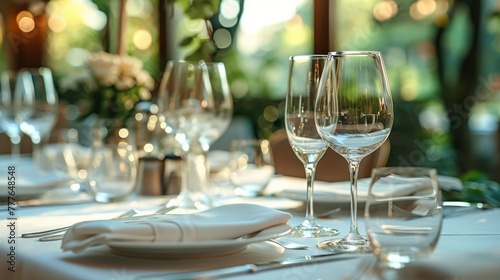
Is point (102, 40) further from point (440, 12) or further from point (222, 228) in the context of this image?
point (222, 228)

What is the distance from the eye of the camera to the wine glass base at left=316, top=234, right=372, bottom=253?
1.00m

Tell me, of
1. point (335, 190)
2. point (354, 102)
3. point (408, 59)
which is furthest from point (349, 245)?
point (408, 59)

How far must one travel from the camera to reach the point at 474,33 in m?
4.50

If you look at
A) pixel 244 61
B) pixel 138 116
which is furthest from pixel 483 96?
pixel 138 116

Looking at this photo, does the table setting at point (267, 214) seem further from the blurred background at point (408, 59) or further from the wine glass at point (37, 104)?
the blurred background at point (408, 59)

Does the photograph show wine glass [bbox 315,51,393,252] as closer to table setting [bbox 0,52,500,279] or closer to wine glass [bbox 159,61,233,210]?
table setting [bbox 0,52,500,279]

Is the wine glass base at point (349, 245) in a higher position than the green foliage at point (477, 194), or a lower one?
lower

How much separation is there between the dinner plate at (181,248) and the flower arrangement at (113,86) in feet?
3.54

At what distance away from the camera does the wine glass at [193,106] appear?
4.90 feet

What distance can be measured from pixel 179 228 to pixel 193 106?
1.81 feet

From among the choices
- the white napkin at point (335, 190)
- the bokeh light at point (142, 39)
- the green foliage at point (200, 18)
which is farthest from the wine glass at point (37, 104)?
the bokeh light at point (142, 39)

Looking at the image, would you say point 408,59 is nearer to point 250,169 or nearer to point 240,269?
point 250,169

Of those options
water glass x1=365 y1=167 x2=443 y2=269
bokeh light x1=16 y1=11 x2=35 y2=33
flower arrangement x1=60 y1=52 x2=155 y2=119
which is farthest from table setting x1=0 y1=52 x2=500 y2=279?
bokeh light x1=16 y1=11 x2=35 y2=33

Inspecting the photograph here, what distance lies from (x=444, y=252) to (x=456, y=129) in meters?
3.73
